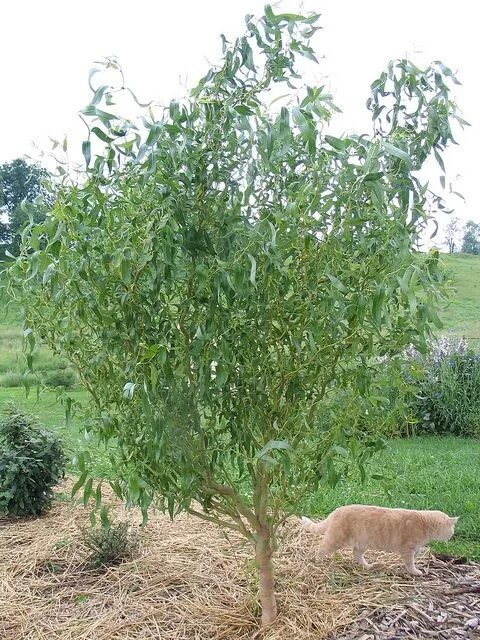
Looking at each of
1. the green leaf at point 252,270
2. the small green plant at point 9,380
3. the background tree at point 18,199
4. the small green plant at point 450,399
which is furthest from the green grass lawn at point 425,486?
the small green plant at point 9,380

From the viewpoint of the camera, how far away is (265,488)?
9.19 ft

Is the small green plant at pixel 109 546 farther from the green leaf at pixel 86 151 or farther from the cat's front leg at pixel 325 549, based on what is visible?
the green leaf at pixel 86 151

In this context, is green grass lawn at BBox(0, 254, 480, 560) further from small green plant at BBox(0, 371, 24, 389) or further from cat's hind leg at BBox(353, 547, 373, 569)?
small green plant at BBox(0, 371, 24, 389)

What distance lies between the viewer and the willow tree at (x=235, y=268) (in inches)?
80.8

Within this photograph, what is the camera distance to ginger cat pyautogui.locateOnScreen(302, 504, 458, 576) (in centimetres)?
327

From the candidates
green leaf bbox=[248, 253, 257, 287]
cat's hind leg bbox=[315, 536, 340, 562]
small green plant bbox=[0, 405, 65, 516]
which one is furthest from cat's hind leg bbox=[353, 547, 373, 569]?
small green plant bbox=[0, 405, 65, 516]

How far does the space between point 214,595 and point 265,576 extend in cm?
48

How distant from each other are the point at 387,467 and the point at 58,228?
386 centimetres

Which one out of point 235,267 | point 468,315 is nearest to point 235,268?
point 235,267

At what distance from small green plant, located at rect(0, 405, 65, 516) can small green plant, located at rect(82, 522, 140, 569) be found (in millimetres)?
1031

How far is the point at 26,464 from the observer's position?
467cm

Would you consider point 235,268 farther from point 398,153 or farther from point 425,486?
point 425,486

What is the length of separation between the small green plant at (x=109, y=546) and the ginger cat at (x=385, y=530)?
3.75ft

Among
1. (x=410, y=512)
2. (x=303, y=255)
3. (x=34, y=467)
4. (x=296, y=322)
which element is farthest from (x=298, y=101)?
(x=34, y=467)
